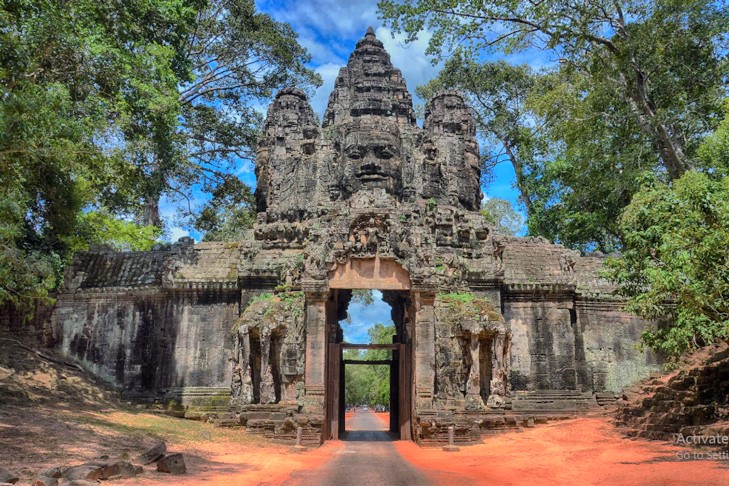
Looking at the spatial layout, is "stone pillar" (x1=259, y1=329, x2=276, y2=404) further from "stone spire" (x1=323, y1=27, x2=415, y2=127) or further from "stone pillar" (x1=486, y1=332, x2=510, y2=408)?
"stone spire" (x1=323, y1=27, x2=415, y2=127)

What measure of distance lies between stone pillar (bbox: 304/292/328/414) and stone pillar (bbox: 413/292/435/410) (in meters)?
2.26

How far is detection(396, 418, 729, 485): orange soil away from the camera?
866 cm

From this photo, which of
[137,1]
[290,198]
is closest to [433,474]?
[290,198]

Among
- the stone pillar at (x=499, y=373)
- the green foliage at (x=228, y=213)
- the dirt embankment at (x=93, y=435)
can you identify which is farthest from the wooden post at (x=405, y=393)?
the green foliage at (x=228, y=213)

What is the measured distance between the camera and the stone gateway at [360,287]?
15297 mm

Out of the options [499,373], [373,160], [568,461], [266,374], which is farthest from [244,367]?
[568,461]

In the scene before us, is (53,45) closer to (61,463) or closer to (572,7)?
(61,463)

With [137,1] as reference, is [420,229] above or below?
below

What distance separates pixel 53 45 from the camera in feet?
43.0

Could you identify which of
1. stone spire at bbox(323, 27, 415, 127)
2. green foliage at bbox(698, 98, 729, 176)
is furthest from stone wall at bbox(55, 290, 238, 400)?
green foliage at bbox(698, 98, 729, 176)

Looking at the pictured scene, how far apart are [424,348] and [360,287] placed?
84.7 inches

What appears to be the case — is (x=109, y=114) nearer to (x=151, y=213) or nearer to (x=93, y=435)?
(x=93, y=435)

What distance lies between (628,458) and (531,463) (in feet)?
5.29

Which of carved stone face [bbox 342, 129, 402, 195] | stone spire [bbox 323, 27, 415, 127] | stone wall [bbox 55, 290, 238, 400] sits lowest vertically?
stone wall [bbox 55, 290, 238, 400]
